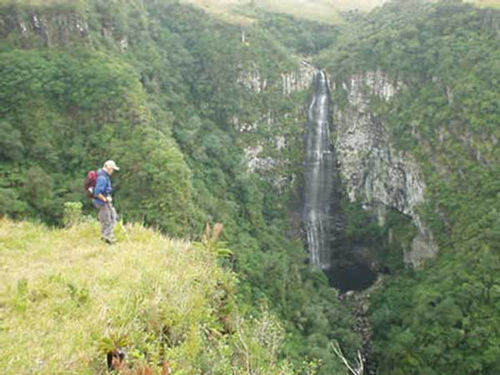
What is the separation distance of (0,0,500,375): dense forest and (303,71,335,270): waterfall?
0.91 m

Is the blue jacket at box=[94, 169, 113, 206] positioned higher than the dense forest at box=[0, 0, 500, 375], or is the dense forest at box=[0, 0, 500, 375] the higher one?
the blue jacket at box=[94, 169, 113, 206]

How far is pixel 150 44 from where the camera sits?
3144cm

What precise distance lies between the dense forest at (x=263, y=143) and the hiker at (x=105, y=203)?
8536 mm

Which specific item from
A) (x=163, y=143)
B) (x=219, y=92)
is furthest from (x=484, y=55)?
(x=163, y=143)

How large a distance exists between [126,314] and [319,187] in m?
29.6

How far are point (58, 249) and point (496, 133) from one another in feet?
79.8

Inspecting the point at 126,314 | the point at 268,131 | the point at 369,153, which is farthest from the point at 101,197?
the point at 369,153

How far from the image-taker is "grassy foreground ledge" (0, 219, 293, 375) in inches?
138

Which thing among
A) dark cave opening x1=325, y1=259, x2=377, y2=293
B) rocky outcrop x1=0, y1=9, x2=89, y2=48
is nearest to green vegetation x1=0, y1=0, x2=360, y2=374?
rocky outcrop x1=0, y1=9, x2=89, y2=48

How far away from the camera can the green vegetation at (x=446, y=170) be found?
19.2m

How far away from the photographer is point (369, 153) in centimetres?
3297

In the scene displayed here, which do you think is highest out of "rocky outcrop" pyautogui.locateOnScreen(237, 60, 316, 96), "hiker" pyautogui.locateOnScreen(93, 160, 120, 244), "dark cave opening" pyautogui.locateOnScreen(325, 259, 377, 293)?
"hiker" pyautogui.locateOnScreen(93, 160, 120, 244)

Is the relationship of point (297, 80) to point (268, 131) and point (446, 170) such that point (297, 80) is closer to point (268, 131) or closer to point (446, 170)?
point (268, 131)

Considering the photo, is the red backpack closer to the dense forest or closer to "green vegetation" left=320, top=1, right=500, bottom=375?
the dense forest
